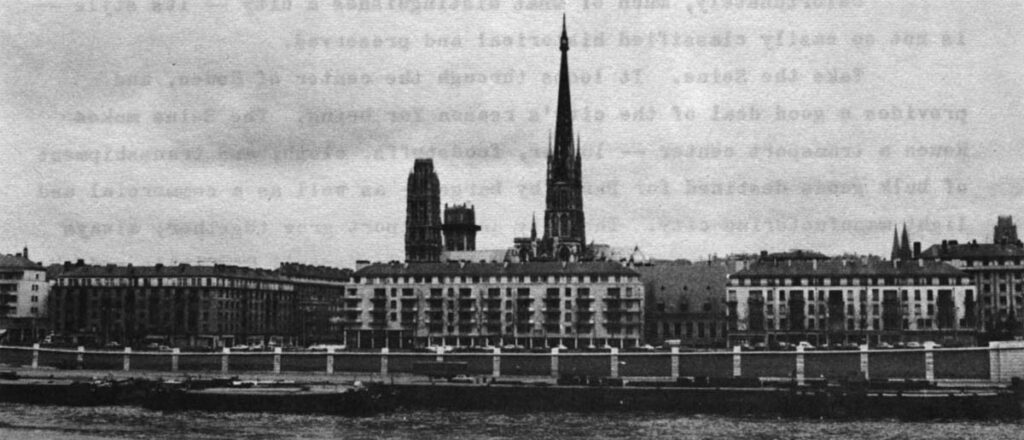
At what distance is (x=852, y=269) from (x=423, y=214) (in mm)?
88141

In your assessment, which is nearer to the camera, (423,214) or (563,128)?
(563,128)

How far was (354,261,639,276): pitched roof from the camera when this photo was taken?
121875 mm

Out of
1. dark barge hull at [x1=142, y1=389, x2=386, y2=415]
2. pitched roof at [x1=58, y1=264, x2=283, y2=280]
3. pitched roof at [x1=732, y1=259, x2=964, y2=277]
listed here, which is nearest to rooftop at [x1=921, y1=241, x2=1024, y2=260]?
pitched roof at [x1=732, y1=259, x2=964, y2=277]

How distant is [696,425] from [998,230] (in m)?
98.7

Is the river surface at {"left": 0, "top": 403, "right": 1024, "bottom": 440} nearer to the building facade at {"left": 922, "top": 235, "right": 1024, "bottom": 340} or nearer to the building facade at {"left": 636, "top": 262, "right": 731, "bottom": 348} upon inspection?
the building facade at {"left": 636, "top": 262, "right": 731, "bottom": 348}

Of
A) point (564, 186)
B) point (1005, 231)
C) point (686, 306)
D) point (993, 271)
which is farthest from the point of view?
point (564, 186)

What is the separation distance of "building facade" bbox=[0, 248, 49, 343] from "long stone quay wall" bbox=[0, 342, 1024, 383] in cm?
2495

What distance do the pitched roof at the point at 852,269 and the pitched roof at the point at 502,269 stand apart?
497 inches

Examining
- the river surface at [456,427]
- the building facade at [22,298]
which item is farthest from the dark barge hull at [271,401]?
the building facade at [22,298]

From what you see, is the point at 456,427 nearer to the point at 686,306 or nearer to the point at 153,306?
the point at 686,306

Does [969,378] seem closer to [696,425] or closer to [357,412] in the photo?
[696,425]

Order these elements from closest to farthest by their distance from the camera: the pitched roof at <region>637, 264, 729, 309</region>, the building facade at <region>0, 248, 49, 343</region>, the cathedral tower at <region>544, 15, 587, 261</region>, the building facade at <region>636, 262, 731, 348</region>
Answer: the building facade at <region>636, 262, 731, 348</region> < the pitched roof at <region>637, 264, 729, 309</region> < the building facade at <region>0, 248, 49, 343</region> < the cathedral tower at <region>544, 15, 587, 261</region>

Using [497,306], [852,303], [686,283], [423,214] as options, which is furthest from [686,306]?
[423,214]

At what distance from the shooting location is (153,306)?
132 metres
